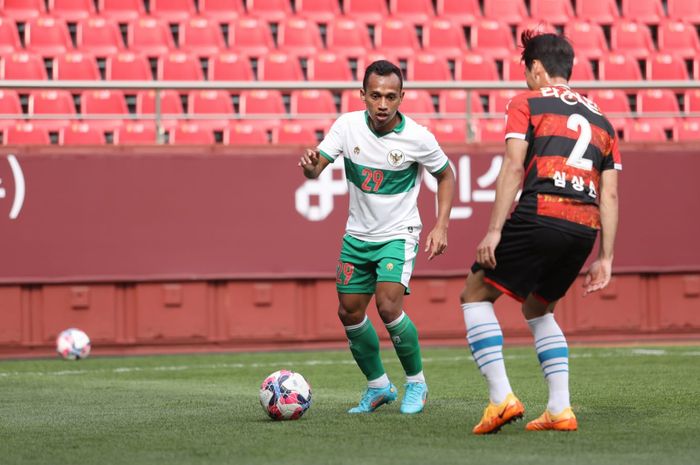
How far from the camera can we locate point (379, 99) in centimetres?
681

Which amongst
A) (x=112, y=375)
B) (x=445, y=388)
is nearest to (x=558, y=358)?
(x=445, y=388)

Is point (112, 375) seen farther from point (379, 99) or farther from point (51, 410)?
point (379, 99)

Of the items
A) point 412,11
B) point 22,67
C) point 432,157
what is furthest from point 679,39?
point 432,157

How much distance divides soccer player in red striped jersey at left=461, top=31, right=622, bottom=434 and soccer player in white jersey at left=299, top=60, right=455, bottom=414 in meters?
1.06

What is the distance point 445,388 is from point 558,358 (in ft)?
8.91

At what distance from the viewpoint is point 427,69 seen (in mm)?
16359

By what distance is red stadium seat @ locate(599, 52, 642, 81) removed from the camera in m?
17.1

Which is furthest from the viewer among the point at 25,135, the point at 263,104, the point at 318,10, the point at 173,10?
the point at 318,10

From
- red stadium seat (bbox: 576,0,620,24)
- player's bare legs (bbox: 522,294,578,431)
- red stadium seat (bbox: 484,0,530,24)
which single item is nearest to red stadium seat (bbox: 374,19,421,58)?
red stadium seat (bbox: 484,0,530,24)

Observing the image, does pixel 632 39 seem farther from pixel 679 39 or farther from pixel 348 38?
pixel 348 38

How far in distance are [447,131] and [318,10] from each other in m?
3.16

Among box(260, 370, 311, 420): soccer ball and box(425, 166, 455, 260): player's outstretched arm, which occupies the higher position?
box(425, 166, 455, 260): player's outstretched arm

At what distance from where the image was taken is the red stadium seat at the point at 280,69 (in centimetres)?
1592

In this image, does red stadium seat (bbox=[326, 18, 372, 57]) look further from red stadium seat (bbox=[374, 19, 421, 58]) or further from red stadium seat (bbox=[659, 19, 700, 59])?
red stadium seat (bbox=[659, 19, 700, 59])
